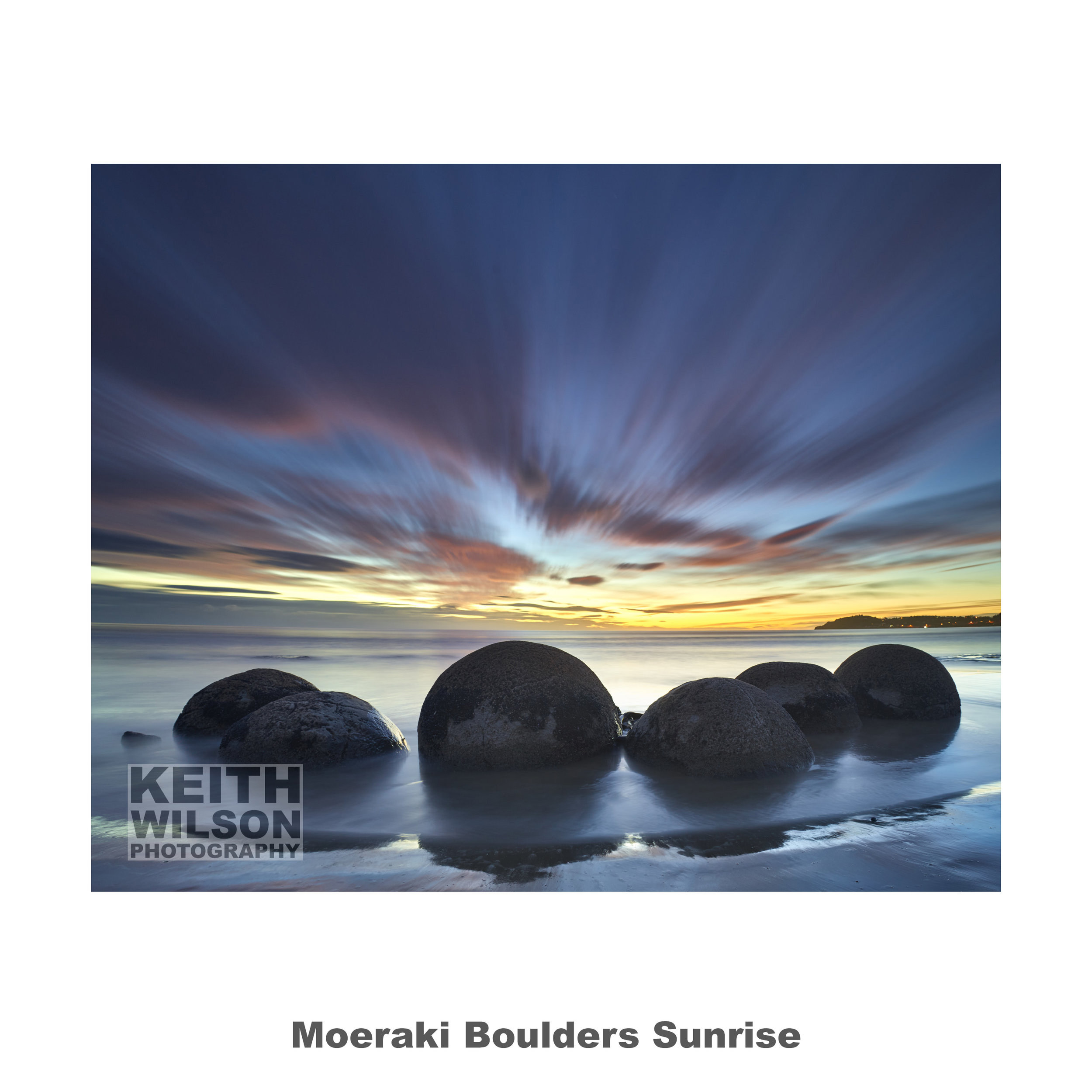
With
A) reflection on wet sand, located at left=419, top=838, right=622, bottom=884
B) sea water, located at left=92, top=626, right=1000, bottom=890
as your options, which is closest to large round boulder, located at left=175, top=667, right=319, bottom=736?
sea water, located at left=92, top=626, right=1000, bottom=890

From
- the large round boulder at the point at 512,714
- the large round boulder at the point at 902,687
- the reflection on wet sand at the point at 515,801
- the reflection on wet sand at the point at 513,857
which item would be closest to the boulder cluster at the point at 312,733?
the large round boulder at the point at 512,714

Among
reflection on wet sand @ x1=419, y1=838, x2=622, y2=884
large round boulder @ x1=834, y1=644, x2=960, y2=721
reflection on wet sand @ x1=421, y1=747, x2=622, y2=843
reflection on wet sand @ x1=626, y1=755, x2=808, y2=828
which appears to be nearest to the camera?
reflection on wet sand @ x1=419, y1=838, x2=622, y2=884

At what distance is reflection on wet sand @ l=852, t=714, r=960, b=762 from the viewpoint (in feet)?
23.4

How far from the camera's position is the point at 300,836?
458 centimetres

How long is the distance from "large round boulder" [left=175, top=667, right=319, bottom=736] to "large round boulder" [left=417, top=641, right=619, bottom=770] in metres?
2.99

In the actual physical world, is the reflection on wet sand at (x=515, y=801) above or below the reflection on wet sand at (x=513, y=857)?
below

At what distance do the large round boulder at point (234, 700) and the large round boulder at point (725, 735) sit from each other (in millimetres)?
5274

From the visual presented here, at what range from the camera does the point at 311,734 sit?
21.0 ft

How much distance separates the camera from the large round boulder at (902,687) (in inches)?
362

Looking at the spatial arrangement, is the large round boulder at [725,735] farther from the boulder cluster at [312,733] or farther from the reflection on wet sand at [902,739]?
the boulder cluster at [312,733]

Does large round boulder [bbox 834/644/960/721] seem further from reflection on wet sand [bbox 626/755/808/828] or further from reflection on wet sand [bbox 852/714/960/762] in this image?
reflection on wet sand [bbox 626/755/808/828]

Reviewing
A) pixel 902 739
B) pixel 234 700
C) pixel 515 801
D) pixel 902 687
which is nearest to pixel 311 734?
pixel 515 801

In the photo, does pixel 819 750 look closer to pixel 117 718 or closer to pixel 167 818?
pixel 167 818
